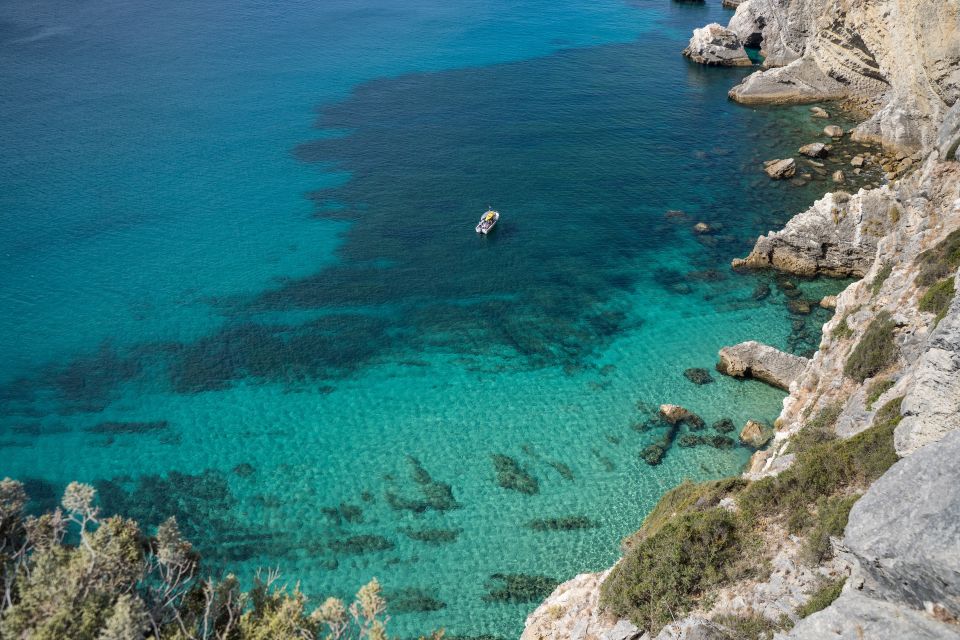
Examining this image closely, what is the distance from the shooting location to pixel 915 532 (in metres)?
11.9

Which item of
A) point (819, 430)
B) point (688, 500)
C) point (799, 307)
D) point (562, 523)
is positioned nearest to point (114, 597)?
point (688, 500)

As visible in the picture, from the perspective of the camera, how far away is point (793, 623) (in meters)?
14.6

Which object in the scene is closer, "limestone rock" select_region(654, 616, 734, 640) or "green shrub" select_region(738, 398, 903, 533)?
"limestone rock" select_region(654, 616, 734, 640)

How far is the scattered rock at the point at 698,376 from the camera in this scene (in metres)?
34.5

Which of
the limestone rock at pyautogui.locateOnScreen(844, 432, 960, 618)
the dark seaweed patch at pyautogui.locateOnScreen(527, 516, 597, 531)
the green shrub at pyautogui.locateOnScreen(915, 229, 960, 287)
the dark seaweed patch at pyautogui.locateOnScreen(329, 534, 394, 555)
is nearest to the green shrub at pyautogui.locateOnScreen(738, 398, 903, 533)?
the limestone rock at pyautogui.locateOnScreen(844, 432, 960, 618)

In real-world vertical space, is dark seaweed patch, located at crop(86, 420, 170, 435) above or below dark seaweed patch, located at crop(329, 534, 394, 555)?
above

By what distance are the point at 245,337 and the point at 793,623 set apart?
32.6 m

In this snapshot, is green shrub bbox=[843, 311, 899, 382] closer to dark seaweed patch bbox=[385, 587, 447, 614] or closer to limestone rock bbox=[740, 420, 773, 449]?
limestone rock bbox=[740, 420, 773, 449]

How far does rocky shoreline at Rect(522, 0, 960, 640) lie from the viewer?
12.3 m

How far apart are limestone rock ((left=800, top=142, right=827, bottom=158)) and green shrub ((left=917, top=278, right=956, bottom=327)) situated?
121ft

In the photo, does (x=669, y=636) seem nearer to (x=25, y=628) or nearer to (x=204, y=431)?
(x=25, y=628)

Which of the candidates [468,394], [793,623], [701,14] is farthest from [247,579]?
[701,14]

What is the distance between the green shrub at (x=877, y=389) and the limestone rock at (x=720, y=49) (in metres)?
66.4

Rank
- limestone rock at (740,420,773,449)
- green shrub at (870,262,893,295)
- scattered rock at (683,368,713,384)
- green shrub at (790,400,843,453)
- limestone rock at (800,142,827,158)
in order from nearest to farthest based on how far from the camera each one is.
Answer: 1. green shrub at (790,400,843,453)
2. green shrub at (870,262,893,295)
3. limestone rock at (740,420,773,449)
4. scattered rock at (683,368,713,384)
5. limestone rock at (800,142,827,158)
